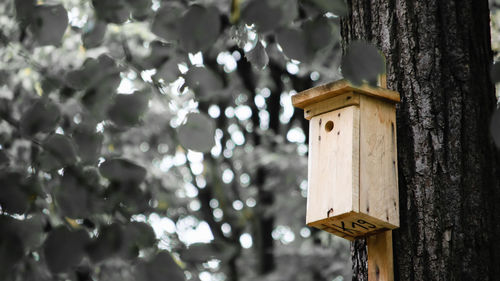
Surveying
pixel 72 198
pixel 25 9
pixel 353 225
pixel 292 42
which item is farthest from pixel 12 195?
pixel 353 225

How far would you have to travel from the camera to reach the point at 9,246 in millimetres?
1160

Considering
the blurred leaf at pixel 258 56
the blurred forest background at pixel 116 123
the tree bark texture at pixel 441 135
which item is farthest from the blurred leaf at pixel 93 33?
the tree bark texture at pixel 441 135

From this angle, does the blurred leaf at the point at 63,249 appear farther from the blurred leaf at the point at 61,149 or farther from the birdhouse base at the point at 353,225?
the birdhouse base at the point at 353,225

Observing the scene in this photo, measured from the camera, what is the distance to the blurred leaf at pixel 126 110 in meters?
1.22

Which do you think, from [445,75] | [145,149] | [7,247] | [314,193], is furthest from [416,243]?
[145,149]

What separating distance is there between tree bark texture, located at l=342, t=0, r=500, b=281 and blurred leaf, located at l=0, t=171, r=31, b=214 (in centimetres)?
103

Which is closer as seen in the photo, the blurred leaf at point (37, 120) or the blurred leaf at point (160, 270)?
the blurred leaf at point (160, 270)

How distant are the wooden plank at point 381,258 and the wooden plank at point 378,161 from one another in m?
0.05

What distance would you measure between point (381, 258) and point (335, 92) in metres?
0.52

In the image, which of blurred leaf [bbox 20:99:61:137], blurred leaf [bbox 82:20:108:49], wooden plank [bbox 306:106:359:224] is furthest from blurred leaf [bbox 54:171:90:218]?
wooden plank [bbox 306:106:359:224]

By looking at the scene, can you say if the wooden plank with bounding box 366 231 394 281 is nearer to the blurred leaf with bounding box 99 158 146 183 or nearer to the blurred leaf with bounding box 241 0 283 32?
the blurred leaf with bounding box 99 158 146 183

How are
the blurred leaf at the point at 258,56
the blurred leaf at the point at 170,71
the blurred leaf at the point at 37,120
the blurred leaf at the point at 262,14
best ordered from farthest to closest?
1. the blurred leaf at the point at 258,56
2. the blurred leaf at the point at 170,71
3. the blurred leaf at the point at 37,120
4. the blurred leaf at the point at 262,14

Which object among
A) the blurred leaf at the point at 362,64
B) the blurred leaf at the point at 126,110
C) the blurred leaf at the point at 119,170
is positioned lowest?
the blurred leaf at the point at 119,170

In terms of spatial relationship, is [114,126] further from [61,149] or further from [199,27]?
[199,27]
